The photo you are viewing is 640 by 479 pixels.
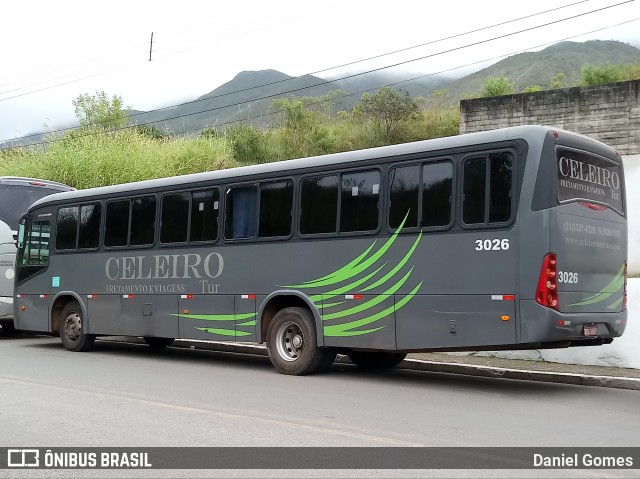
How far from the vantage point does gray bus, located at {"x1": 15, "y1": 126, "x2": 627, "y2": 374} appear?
10031mm

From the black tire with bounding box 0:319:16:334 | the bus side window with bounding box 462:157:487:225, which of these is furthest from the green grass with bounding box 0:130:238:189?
the bus side window with bounding box 462:157:487:225

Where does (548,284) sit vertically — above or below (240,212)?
below

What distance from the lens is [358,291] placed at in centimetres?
1162

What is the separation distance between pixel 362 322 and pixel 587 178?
3.56m

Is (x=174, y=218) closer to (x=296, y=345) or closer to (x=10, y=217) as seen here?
(x=296, y=345)

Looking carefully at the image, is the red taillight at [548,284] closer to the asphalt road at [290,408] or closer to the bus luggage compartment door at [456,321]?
the bus luggage compartment door at [456,321]

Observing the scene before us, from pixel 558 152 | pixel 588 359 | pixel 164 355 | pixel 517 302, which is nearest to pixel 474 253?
pixel 517 302

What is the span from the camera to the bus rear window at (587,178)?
10180mm

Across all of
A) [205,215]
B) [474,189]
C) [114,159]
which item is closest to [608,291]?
[474,189]

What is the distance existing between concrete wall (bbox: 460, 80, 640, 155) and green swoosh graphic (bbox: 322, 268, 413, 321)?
9.03 m

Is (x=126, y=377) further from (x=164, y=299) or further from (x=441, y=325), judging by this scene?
(x=441, y=325)

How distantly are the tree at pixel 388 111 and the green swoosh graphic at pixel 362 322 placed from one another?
21.5 meters

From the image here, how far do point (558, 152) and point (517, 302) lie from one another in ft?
6.34

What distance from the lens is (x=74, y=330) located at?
52.5 ft
